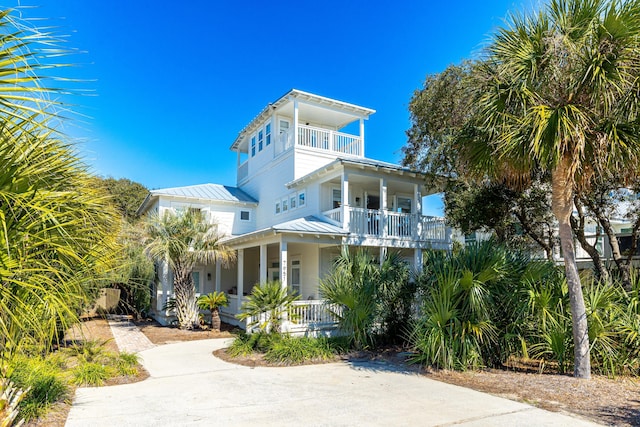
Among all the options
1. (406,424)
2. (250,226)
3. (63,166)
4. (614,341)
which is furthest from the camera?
(250,226)

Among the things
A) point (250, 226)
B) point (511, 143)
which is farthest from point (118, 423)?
point (250, 226)

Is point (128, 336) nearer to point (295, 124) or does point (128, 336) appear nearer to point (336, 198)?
point (336, 198)

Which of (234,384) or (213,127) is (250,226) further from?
(234,384)

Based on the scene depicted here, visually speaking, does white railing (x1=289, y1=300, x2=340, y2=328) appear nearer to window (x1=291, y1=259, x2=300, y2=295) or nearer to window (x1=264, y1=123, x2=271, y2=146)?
window (x1=291, y1=259, x2=300, y2=295)

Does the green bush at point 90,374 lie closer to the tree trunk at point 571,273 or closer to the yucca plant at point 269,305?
the yucca plant at point 269,305

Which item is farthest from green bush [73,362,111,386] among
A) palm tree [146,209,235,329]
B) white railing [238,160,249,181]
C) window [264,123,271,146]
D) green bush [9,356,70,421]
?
white railing [238,160,249,181]

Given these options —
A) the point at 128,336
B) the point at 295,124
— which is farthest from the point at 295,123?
the point at 128,336

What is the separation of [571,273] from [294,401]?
6329mm

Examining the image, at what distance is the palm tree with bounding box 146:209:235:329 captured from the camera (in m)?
16.2

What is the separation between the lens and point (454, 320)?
973 cm

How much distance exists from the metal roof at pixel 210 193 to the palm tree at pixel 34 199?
48.8ft

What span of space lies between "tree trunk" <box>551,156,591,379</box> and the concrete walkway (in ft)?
37.8

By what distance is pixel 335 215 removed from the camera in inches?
663

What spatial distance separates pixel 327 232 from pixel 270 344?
4807 millimetres
